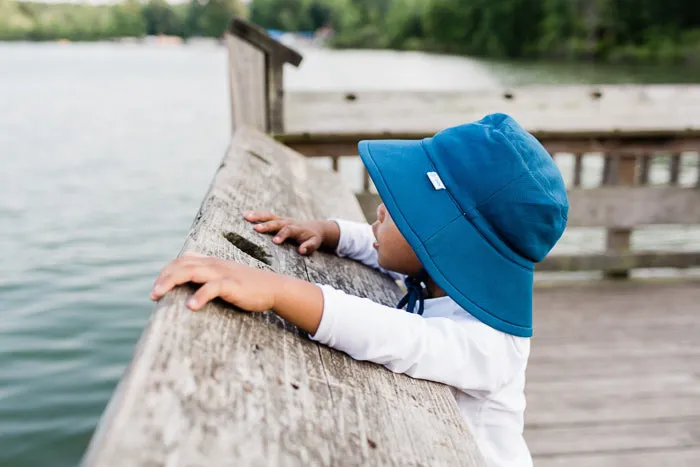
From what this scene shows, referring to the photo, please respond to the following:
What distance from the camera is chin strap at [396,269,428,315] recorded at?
4.95 feet

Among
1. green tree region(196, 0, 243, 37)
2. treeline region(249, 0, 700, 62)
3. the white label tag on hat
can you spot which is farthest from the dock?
green tree region(196, 0, 243, 37)

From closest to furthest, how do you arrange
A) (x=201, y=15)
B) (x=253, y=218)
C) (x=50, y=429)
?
(x=253, y=218), (x=50, y=429), (x=201, y=15)

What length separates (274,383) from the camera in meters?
0.90

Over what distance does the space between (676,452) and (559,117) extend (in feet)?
5.76

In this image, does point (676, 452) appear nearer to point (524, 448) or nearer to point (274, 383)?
point (524, 448)

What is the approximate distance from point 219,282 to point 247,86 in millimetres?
2465

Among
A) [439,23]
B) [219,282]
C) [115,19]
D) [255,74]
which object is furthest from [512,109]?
[115,19]

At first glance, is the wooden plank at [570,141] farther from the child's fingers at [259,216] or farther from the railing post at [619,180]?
the child's fingers at [259,216]

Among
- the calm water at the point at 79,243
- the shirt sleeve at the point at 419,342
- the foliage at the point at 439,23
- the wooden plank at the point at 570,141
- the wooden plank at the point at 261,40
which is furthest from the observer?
the foliage at the point at 439,23

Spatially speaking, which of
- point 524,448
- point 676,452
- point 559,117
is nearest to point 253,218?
point 524,448

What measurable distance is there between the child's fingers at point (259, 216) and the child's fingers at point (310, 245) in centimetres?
9

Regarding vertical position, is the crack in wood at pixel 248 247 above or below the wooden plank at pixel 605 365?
above

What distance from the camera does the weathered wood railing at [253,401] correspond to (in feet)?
2.31

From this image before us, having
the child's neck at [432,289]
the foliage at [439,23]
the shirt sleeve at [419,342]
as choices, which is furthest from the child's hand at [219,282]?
the foliage at [439,23]
